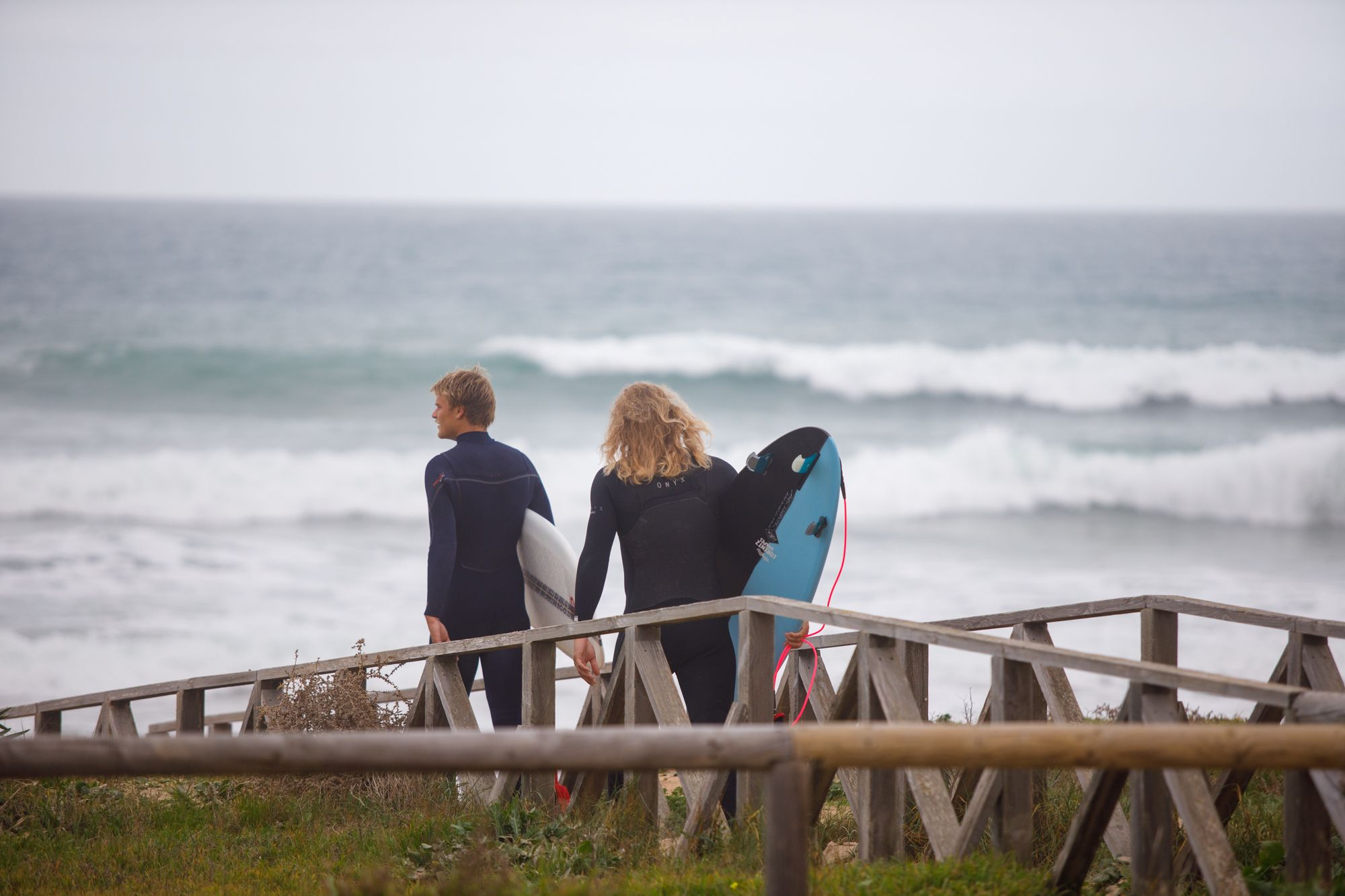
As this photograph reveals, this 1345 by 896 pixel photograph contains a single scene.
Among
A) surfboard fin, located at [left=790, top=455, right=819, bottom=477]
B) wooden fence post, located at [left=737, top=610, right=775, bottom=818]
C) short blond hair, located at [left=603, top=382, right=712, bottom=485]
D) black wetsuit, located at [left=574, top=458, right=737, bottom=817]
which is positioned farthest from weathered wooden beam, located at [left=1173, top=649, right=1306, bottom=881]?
short blond hair, located at [left=603, top=382, right=712, bottom=485]

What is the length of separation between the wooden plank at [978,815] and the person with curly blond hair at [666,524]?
1.40 m

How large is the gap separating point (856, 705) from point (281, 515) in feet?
60.6

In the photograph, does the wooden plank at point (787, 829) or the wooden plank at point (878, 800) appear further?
the wooden plank at point (878, 800)

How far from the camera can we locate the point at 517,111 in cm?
5216

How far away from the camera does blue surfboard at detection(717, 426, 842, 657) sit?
4.46 metres

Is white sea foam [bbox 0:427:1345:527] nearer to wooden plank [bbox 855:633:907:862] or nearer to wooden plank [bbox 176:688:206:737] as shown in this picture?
wooden plank [bbox 176:688:206:737]

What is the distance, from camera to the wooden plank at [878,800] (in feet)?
10.9

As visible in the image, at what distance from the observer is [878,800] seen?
335cm

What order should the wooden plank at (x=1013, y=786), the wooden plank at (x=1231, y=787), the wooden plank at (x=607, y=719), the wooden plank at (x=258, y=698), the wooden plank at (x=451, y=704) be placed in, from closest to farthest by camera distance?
the wooden plank at (x=1013, y=786) → the wooden plank at (x=1231, y=787) → the wooden plank at (x=607, y=719) → the wooden plank at (x=451, y=704) → the wooden plank at (x=258, y=698)

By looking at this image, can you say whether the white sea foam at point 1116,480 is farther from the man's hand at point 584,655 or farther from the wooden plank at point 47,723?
the man's hand at point 584,655

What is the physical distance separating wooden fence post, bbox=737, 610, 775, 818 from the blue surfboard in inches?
27.3

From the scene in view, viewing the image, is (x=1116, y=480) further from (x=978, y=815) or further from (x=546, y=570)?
(x=978, y=815)

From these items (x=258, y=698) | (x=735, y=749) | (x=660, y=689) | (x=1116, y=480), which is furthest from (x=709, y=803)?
(x=1116, y=480)

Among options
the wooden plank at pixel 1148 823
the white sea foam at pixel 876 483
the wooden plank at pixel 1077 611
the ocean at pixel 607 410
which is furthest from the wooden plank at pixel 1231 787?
the white sea foam at pixel 876 483
